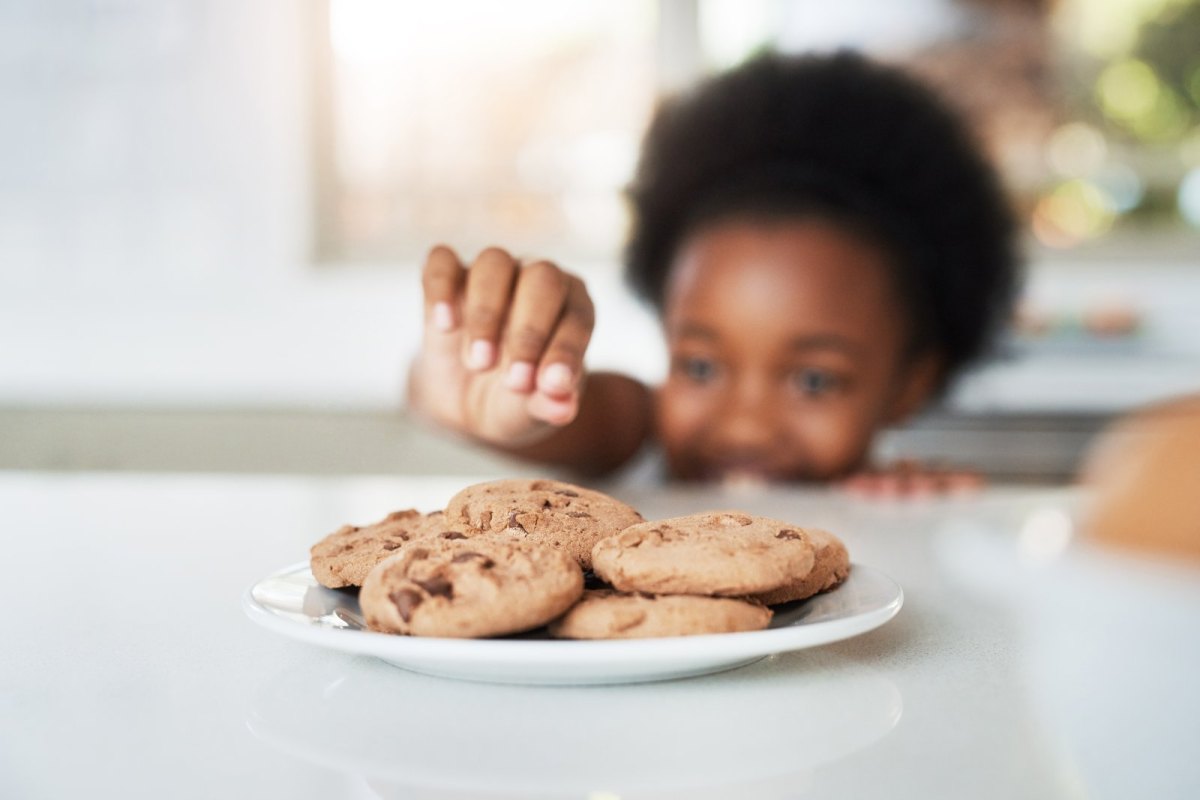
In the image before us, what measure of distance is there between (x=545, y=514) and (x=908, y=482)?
857 mm

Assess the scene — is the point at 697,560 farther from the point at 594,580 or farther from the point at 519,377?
the point at 519,377

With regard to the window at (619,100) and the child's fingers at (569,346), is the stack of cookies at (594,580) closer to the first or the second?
the child's fingers at (569,346)

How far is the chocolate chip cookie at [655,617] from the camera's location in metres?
0.35

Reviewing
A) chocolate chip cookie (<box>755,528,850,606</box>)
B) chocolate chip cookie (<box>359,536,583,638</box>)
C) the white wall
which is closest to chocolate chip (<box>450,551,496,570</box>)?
chocolate chip cookie (<box>359,536,583,638</box>)

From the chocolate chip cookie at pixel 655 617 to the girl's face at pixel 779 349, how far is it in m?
0.92

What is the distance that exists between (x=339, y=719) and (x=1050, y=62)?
7.55 ft

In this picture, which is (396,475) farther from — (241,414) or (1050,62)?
(1050,62)

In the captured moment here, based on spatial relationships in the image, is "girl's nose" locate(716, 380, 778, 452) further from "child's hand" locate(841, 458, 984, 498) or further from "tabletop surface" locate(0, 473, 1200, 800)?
"tabletop surface" locate(0, 473, 1200, 800)

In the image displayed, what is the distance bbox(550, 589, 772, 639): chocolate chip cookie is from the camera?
35 centimetres

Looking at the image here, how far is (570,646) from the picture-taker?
0.33 metres

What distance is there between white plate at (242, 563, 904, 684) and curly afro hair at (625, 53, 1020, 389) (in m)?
1.00

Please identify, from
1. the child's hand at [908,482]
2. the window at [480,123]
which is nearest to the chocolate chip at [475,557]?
the child's hand at [908,482]

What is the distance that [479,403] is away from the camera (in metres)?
0.93

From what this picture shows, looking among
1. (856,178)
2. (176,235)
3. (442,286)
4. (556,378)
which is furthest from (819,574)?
(176,235)
